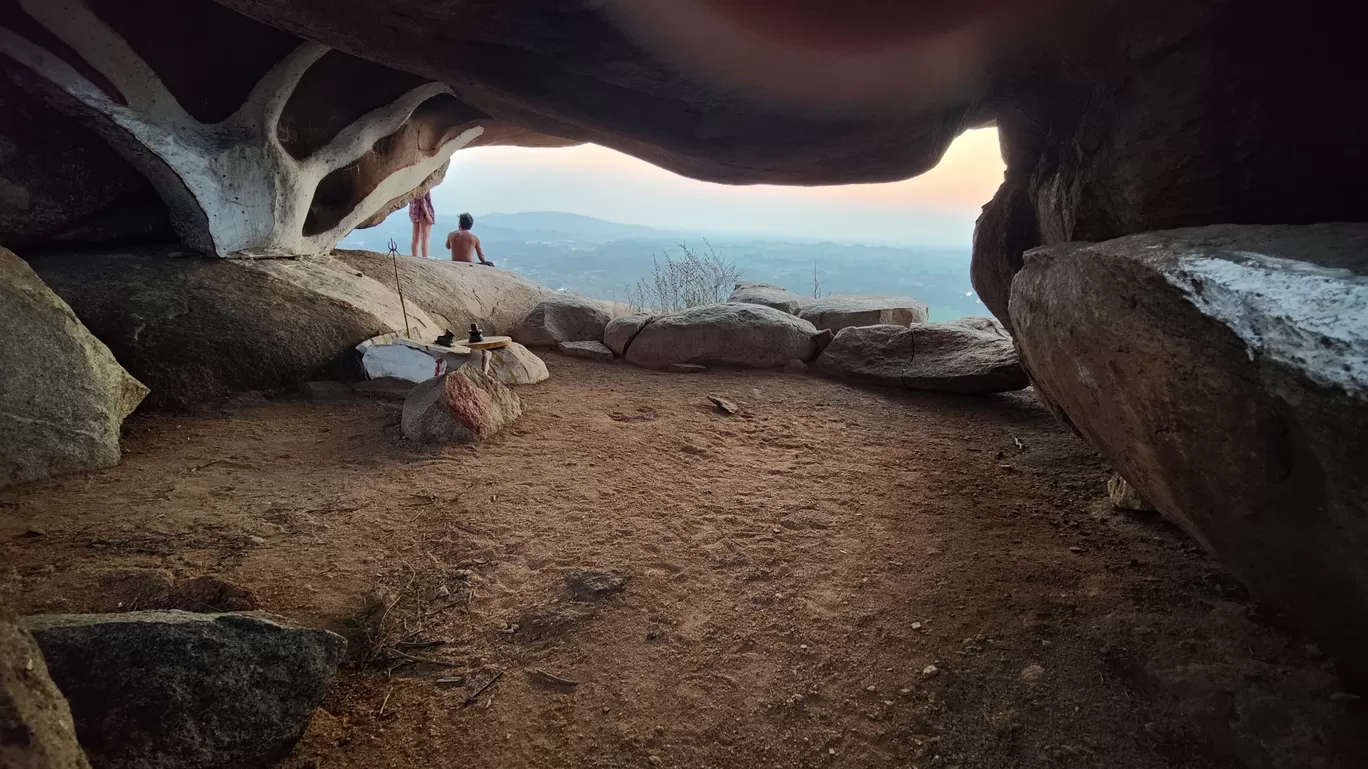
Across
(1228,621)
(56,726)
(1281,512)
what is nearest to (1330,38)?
(1281,512)

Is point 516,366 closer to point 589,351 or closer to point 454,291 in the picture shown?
point 589,351

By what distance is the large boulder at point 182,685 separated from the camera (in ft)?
4.18

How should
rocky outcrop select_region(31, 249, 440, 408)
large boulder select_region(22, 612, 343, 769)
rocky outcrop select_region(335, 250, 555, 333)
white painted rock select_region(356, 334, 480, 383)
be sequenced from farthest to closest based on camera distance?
rocky outcrop select_region(335, 250, 555, 333)
white painted rock select_region(356, 334, 480, 383)
rocky outcrop select_region(31, 249, 440, 408)
large boulder select_region(22, 612, 343, 769)

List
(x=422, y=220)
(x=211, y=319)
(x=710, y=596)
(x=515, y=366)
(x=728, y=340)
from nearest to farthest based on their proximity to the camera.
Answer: (x=710, y=596), (x=211, y=319), (x=515, y=366), (x=728, y=340), (x=422, y=220)

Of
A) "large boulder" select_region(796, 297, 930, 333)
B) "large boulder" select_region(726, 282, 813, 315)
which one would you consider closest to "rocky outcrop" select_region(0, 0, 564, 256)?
"large boulder" select_region(726, 282, 813, 315)

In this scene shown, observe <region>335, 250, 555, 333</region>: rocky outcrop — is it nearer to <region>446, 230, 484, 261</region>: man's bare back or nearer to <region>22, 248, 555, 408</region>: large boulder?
<region>22, 248, 555, 408</region>: large boulder

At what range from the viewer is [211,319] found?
4.11m

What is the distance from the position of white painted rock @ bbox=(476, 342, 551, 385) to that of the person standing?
4.85 m

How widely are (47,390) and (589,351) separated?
11.5 feet

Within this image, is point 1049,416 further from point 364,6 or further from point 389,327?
point 389,327

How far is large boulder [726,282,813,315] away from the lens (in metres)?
7.10

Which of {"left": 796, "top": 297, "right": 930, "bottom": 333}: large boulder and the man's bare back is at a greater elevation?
the man's bare back

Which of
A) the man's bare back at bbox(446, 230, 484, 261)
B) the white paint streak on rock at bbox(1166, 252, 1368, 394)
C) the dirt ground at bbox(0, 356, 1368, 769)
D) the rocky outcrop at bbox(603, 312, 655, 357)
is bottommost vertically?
the dirt ground at bbox(0, 356, 1368, 769)

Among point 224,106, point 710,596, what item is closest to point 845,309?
point 710,596
